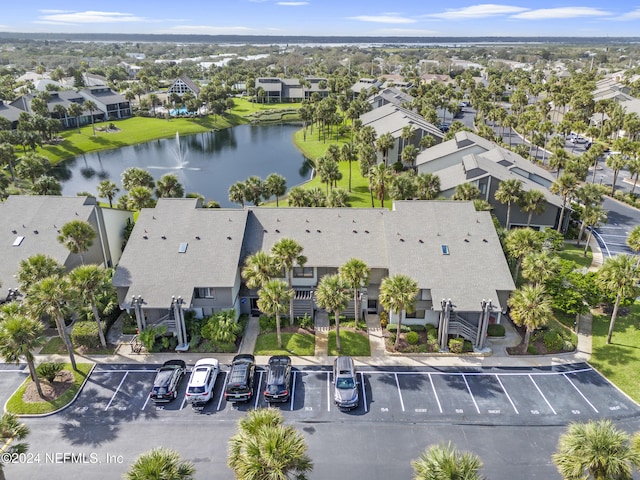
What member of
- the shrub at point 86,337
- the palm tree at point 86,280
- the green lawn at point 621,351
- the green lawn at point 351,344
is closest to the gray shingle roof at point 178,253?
the palm tree at point 86,280

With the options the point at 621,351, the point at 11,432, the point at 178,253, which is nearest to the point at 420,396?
the point at 621,351

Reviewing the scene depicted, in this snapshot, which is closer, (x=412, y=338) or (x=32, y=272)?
(x=32, y=272)

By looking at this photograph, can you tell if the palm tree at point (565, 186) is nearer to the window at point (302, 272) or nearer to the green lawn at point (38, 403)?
the window at point (302, 272)

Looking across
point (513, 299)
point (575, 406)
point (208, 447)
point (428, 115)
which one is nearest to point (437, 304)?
point (513, 299)

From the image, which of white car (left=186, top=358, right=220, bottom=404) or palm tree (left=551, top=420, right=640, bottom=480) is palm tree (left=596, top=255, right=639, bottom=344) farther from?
white car (left=186, top=358, right=220, bottom=404)

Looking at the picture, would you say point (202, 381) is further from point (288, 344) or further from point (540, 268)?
point (540, 268)

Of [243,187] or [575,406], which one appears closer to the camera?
[575,406]

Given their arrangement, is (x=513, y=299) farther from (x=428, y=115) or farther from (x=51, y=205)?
(x=428, y=115)
